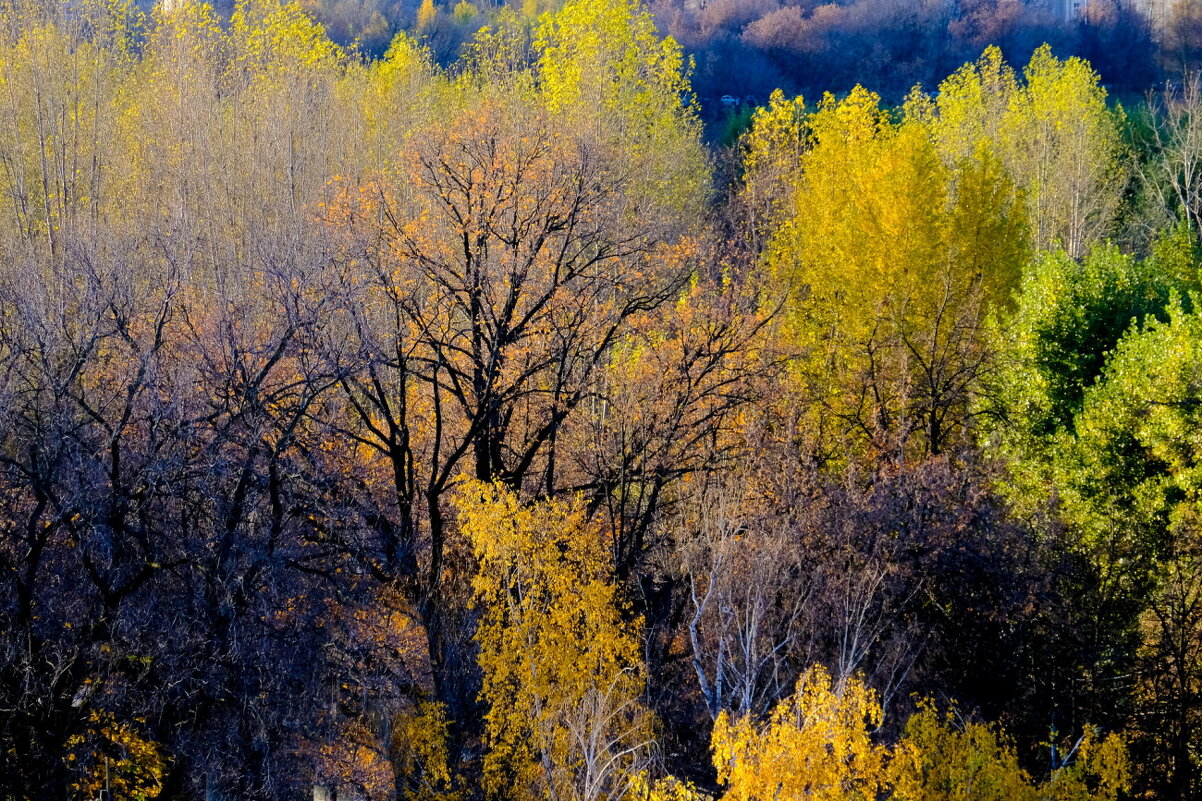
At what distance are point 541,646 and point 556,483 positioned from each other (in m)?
6.99

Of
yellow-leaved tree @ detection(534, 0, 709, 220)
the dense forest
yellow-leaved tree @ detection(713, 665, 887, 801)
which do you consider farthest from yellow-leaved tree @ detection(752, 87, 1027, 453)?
yellow-leaved tree @ detection(713, 665, 887, 801)

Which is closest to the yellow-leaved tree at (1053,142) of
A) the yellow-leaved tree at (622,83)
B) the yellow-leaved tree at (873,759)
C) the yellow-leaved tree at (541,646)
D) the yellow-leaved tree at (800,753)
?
the yellow-leaved tree at (622,83)

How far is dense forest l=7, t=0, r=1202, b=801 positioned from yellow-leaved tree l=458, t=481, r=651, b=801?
0.10 m

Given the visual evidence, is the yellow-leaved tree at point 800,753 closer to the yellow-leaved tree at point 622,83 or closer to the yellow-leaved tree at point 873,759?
the yellow-leaved tree at point 873,759

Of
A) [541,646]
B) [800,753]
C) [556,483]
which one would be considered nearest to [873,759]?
[800,753]

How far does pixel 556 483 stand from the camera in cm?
2562

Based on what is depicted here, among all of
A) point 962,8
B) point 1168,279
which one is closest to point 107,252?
point 1168,279

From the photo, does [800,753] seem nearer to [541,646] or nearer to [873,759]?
[873,759]

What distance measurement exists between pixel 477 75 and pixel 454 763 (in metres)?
34.9

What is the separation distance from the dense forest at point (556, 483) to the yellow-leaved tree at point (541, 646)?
4.1 inches

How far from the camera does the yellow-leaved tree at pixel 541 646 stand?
60.1 ft

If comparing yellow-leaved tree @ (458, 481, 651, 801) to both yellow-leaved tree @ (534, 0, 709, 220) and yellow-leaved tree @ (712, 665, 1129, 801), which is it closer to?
yellow-leaved tree @ (712, 665, 1129, 801)

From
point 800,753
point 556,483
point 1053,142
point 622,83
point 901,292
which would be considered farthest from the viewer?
point 1053,142

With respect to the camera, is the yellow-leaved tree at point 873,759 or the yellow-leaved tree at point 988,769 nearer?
the yellow-leaved tree at point 873,759
